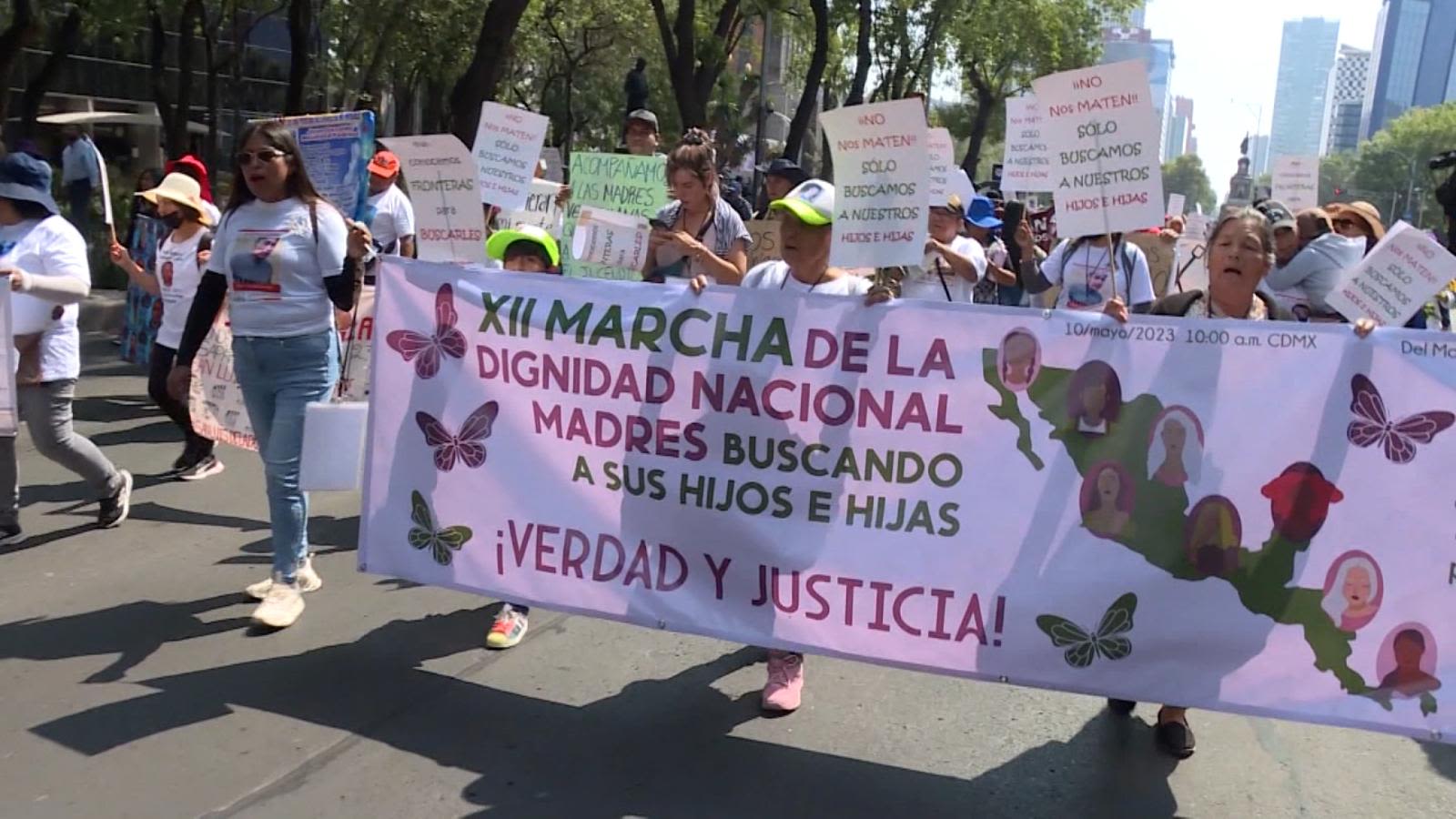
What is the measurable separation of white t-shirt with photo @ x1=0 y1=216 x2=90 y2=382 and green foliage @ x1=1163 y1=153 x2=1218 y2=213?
132706 millimetres

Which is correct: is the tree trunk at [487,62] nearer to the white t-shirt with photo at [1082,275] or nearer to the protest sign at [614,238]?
the white t-shirt with photo at [1082,275]

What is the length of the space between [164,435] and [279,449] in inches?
154

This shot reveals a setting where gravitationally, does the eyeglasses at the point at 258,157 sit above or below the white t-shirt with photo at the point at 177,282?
above

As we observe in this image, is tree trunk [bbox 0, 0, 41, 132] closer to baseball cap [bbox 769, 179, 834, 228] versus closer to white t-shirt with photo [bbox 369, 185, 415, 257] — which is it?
white t-shirt with photo [bbox 369, 185, 415, 257]

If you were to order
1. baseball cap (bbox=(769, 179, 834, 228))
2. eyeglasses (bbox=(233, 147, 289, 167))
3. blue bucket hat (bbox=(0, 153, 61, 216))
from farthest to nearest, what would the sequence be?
blue bucket hat (bbox=(0, 153, 61, 216)) < eyeglasses (bbox=(233, 147, 289, 167)) < baseball cap (bbox=(769, 179, 834, 228))

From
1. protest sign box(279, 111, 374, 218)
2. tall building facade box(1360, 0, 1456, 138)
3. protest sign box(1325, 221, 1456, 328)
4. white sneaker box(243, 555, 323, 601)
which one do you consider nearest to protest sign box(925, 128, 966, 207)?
protest sign box(279, 111, 374, 218)

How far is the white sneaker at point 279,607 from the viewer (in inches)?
179

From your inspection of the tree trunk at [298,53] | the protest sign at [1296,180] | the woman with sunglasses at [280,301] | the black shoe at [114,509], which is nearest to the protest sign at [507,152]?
the woman with sunglasses at [280,301]

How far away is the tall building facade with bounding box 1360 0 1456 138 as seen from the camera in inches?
6417

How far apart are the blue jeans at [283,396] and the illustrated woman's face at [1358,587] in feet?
11.3

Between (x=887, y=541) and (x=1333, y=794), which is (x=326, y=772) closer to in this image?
(x=887, y=541)

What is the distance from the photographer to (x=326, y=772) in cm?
351

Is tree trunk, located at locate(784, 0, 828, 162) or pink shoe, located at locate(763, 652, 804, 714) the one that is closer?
pink shoe, located at locate(763, 652, 804, 714)

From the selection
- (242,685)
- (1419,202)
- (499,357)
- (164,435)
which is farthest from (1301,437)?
(1419,202)
